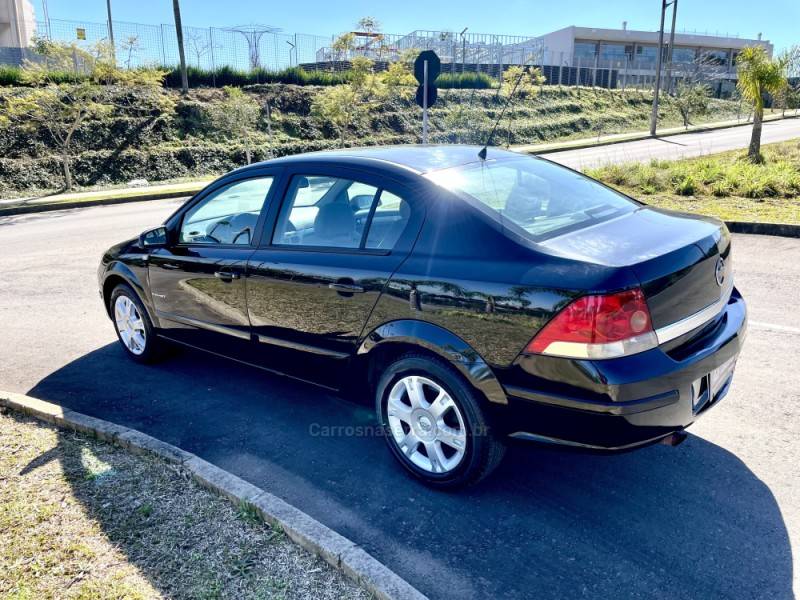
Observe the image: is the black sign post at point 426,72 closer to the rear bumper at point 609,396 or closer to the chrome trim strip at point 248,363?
the chrome trim strip at point 248,363

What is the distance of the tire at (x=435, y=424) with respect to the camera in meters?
3.04

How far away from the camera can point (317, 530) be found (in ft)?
9.12

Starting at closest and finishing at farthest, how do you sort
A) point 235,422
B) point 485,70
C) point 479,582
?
point 479,582, point 235,422, point 485,70

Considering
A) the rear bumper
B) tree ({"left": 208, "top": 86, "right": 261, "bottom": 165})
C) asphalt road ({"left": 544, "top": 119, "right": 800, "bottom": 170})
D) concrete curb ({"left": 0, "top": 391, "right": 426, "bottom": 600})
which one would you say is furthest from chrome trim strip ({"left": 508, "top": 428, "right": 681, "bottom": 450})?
tree ({"left": 208, "top": 86, "right": 261, "bottom": 165})

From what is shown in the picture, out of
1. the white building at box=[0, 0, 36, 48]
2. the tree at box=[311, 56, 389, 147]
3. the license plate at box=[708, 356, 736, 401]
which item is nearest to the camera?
the license plate at box=[708, 356, 736, 401]

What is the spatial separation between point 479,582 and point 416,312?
48.0 inches

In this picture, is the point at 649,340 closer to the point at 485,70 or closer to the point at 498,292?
the point at 498,292

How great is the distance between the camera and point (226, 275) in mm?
4148

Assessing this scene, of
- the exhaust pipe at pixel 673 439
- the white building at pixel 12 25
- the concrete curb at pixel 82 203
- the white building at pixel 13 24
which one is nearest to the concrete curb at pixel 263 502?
the exhaust pipe at pixel 673 439

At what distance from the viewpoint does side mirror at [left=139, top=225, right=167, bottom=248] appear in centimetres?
470

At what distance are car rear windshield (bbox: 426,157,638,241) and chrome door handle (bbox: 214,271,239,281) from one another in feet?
4.82

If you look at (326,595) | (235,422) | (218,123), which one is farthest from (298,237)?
(218,123)

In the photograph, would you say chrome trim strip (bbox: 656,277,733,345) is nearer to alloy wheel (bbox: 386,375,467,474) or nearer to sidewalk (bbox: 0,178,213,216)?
alloy wheel (bbox: 386,375,467,474)

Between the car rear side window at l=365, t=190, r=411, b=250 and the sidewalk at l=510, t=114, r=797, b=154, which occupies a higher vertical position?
the car rear side window at l=365, t=190, r=411, b=250
